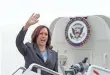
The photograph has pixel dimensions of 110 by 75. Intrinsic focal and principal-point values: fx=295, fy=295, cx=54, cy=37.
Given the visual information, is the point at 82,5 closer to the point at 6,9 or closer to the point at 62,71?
the point at 62,71

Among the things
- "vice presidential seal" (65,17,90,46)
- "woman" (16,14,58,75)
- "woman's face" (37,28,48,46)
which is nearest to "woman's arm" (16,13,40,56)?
"woman" (16,14,58,75)

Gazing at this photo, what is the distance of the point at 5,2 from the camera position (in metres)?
3.86

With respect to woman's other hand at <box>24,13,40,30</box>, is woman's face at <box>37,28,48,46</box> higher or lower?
lower

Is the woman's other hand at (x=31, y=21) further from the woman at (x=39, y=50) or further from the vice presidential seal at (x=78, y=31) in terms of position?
the vice presidential seal at (x=78, y=31)

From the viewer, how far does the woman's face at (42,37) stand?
7.97 feet

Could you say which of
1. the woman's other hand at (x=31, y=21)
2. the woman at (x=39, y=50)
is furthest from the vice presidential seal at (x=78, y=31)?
the woman's other hand at (x=31, y=21)

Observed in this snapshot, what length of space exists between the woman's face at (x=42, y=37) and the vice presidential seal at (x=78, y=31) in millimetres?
781

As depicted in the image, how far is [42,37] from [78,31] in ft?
2.74

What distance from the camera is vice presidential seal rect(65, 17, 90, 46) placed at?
3.15 meters

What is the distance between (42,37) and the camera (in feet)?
7.94

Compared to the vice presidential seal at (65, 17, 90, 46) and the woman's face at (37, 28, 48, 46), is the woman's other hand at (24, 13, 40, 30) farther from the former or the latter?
the vice presidential seal at (65, 17, 90, 46)

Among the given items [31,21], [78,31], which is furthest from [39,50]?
[78,31]

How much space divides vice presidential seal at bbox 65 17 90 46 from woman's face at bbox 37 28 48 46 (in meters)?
0.78

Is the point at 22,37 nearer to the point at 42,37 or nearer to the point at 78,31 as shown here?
the point at 42,37
